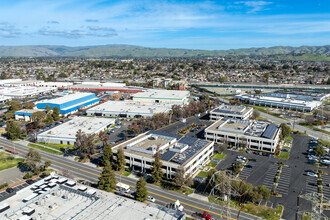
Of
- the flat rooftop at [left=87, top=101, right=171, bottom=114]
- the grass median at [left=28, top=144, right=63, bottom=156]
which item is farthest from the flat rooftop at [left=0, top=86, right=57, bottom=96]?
the grass median at [left=28, top=144, right=63, bottom=156]

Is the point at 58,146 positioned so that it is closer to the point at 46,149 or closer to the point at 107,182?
the point at 46,149

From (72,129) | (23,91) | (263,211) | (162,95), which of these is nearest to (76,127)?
(72,129)

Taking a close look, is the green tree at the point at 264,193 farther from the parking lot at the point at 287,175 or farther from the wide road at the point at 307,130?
the wide road at the point at 307,130

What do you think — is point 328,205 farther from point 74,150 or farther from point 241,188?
point 74,150

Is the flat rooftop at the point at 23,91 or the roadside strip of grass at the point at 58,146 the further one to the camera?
the flat rooftop at the point at 23,91

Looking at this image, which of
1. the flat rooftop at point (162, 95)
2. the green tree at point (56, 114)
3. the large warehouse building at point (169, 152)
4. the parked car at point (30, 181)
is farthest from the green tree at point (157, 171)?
the flat rooftop at point (162, 95)

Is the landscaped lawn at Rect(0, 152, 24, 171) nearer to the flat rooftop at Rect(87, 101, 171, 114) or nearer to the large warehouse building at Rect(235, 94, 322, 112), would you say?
the flat rooftop at Rect(87, 101, 171, 114)
